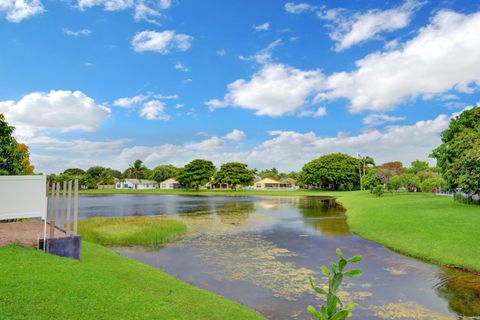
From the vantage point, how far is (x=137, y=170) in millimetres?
166000

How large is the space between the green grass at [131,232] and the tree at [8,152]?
25.0 feet

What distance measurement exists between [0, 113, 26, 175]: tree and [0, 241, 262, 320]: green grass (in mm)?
8855

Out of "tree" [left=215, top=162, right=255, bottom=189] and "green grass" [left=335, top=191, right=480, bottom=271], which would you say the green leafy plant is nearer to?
"green grass" [left=335, top=191, right=480, bottom=271]

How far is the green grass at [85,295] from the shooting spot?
7.64 meters

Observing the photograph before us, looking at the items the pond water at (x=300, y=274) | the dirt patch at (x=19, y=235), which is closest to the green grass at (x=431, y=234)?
the pond water at (x=300, y=274)

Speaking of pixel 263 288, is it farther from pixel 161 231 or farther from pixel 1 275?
pixel 161 231

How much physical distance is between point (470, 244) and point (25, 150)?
35483mm

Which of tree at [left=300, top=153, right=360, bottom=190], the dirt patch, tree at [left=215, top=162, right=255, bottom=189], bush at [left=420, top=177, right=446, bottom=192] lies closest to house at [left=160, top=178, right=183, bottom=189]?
tree at [left=215, top=162, right=255, bottom=189]

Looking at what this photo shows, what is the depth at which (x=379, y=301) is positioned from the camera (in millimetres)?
13102

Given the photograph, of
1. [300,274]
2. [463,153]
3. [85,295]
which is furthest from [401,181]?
[85,295]

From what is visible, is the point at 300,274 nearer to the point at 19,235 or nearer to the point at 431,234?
the point at 431,234

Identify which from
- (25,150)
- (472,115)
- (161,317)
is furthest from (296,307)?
(472,115)

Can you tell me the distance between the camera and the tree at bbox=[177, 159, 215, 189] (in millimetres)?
112938

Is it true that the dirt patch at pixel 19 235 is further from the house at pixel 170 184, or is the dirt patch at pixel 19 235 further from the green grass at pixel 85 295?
the house at pixel 170 184
